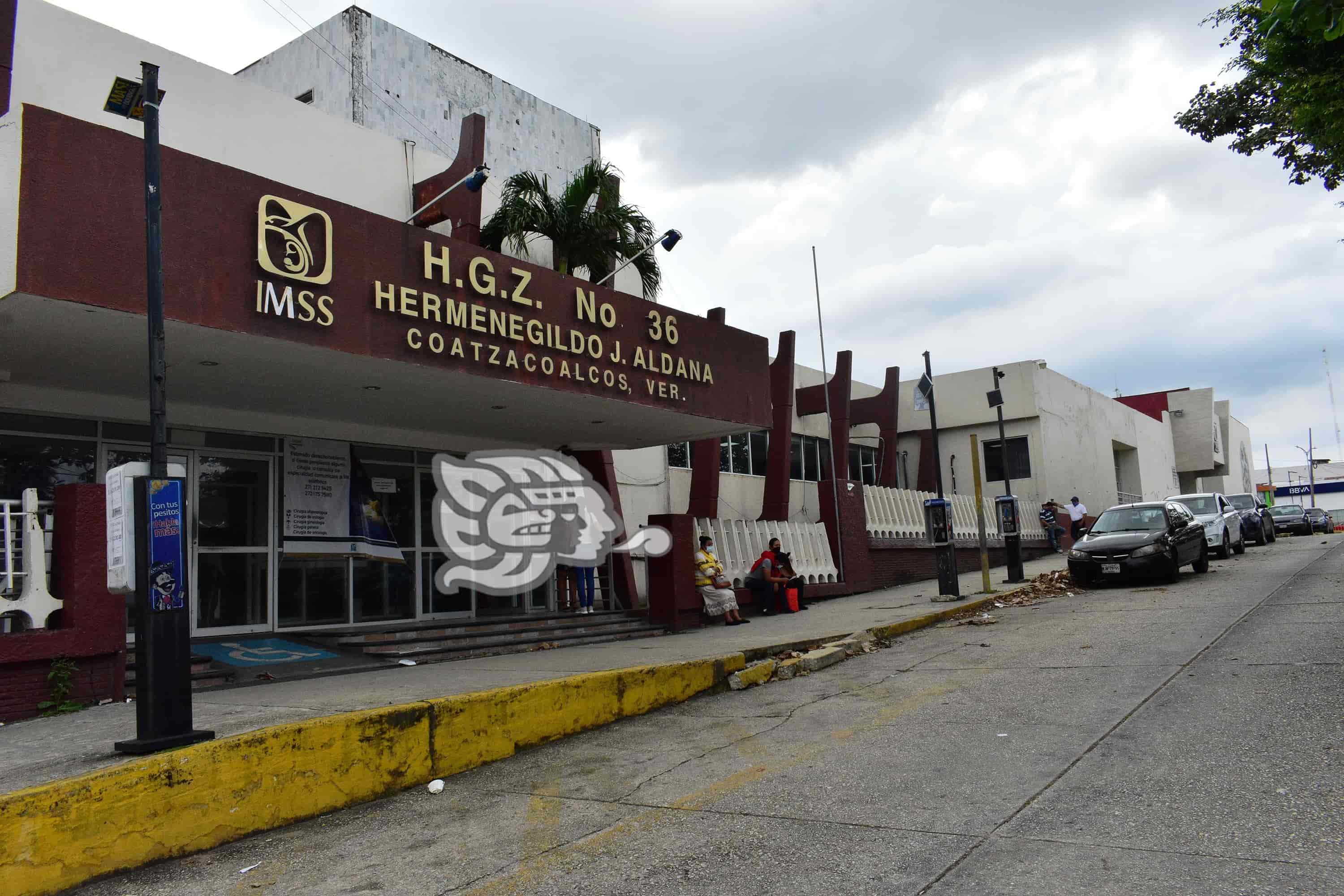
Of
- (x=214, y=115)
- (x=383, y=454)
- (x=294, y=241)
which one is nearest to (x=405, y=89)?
(x=214, y=115)

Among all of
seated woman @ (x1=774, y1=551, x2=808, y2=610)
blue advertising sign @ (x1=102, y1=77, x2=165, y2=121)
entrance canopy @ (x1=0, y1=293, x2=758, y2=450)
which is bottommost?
seated woman @ (x1=774, y1=551, x2=808, y2=610)

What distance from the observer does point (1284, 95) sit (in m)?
11.1

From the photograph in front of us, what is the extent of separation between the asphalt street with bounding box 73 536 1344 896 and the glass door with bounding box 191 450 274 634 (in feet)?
20.5

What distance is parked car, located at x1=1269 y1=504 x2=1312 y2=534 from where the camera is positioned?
3778 centimetres

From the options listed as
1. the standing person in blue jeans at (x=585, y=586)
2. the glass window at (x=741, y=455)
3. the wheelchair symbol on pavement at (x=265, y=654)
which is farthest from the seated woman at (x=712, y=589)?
the glass window at (x=741, y=455)

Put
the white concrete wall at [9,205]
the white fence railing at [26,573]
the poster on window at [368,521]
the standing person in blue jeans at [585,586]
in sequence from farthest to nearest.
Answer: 1. the standing person in blue jeans at [585,586]
2. the poster on window at [368,521]
3. the white fence railing at [26,573]
4. the white concrete wall at [9,205]

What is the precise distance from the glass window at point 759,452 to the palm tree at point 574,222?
334 inches

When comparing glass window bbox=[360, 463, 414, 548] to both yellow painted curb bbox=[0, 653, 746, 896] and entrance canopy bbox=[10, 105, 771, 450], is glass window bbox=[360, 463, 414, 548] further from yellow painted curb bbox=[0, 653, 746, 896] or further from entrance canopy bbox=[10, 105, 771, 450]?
yellow painted curb bbox=[0, 653, 746, 896]

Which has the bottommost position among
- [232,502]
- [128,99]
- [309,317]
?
[232,502]

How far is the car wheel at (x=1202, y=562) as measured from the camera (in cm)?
1889

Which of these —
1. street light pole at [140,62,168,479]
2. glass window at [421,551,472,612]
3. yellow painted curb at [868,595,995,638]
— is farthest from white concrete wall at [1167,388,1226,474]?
street light pole at [140,62,168,479]

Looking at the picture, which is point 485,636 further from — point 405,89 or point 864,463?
point 864,463

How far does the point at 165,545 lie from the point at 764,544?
13.6 metres

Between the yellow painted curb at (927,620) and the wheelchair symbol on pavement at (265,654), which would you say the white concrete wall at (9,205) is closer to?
the wheelchair symbol on pavement at (265,654)
